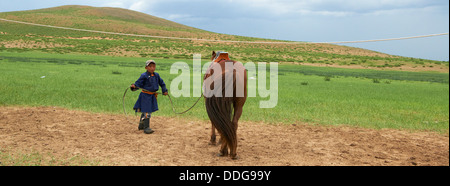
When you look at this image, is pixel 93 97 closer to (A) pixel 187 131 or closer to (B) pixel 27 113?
(B) pixel 27 113

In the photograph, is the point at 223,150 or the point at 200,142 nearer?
the point at 223,150

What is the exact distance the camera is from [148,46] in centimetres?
6956

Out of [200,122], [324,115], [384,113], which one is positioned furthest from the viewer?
[384,113]

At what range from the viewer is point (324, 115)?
999 cm

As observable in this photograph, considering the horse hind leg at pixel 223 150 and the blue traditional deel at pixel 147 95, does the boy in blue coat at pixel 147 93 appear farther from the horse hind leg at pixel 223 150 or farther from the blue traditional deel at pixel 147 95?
the horse hind leg at pixel 223 150

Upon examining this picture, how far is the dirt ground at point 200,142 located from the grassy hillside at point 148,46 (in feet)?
148

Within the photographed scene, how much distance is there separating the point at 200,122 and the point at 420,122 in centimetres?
601

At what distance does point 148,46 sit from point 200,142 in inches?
2580

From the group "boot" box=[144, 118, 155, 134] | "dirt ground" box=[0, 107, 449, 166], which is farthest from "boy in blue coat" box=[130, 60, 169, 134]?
"dirt ground" box=[0, 107, 449, 166]

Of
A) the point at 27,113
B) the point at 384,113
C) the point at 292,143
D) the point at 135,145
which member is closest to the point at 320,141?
the point at 292,143

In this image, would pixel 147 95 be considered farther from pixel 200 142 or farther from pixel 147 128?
A: pixel 200 142

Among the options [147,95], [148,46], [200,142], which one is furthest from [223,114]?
[148,46]

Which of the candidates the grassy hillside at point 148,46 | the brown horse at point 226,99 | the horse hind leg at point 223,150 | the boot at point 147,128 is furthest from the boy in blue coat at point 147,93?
the grassy hillside at point 148,46

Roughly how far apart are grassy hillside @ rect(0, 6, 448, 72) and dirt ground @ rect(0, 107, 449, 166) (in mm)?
45112
